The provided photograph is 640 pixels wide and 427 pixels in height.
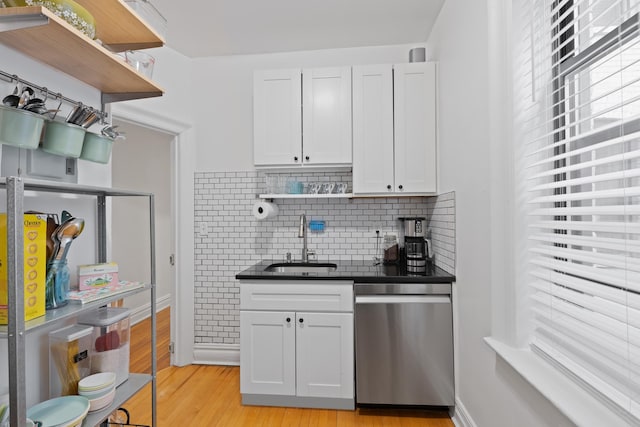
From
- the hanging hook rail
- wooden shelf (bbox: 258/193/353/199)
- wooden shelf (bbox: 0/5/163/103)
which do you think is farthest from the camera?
wooden shelf (bbox: 258/193/353/199)

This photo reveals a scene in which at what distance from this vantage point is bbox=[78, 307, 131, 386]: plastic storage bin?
4.71 feet

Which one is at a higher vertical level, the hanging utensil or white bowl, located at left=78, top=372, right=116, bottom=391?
the hanging utensil

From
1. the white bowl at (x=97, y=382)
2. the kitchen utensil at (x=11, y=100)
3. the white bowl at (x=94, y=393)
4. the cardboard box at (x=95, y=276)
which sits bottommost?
the white bowl at (x=94, y=393)

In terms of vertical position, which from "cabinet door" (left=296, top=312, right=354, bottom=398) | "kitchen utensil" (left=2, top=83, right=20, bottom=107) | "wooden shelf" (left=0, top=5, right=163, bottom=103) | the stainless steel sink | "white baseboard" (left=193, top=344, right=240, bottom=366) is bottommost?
"white baseboard" (left=193, top=344, right=240, bottom=366)

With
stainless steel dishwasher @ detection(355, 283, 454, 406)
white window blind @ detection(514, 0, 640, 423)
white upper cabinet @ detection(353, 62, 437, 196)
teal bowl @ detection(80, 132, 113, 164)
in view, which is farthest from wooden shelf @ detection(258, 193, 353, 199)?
white window blind @ detection(514, 0, 640, 423)

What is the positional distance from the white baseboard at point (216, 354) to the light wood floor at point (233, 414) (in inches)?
13.7

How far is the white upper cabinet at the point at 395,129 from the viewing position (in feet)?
8.09

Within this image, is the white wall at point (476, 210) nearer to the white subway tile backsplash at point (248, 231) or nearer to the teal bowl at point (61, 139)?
the white subway tile backsplash at point (248, 231)

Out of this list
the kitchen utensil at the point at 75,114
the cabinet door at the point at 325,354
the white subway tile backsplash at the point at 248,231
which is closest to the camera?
the kitchen utensil at the point at 75,114

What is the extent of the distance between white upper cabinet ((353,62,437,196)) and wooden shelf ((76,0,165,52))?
57.4 inches

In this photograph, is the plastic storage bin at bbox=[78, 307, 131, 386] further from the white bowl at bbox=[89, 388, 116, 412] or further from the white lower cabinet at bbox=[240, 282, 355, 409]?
the white lower cabinet at bbox=[240, 282, 355, 409]

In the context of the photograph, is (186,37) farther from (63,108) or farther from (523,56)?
(523,56)

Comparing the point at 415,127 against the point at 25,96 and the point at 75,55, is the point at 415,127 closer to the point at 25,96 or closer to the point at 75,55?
the point at 75,55

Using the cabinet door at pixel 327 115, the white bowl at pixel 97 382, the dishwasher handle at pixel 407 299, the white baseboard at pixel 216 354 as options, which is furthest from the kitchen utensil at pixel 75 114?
the white baseboard at pixel 216 354
